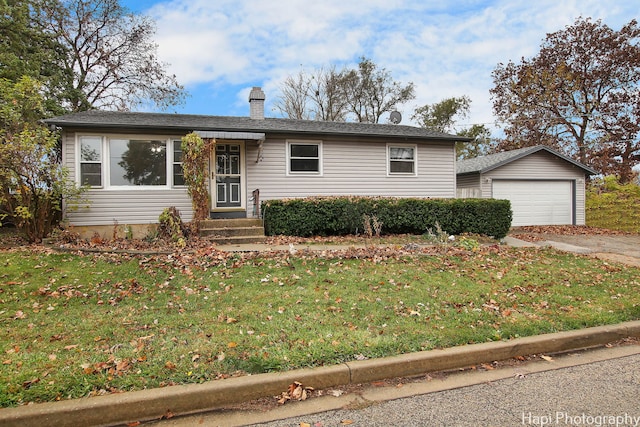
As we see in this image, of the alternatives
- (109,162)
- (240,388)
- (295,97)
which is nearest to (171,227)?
(109,162)

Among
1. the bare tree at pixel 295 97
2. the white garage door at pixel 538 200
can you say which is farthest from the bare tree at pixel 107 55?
the white garage door at pixel 538 200

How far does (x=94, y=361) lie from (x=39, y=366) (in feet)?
1.37

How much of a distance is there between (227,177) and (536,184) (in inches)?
517

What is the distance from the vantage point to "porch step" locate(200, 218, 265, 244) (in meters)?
8.94

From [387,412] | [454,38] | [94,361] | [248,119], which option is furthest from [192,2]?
[387,412]

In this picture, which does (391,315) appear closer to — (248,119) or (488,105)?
(248,119)

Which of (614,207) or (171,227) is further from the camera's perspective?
(614,207)

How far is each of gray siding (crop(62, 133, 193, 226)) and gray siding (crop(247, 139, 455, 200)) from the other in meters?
2.26

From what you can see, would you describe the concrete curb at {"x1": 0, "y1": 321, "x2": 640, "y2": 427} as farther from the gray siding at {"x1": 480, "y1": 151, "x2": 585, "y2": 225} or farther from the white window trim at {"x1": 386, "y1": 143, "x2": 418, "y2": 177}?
the gray siding at {"x1": 480, "y1": 151, "x2": 585, "y2": 225}

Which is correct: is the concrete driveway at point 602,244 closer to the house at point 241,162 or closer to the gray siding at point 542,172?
the gray siding at point 542,172

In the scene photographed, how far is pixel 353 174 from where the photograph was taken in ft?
40.6

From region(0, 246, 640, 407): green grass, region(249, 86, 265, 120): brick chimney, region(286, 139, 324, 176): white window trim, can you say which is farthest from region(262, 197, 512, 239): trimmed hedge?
region(249, 86, 265, 120): brick chimney

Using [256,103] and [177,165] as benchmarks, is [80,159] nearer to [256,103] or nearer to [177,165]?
[177,165]

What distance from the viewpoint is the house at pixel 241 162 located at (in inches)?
396
